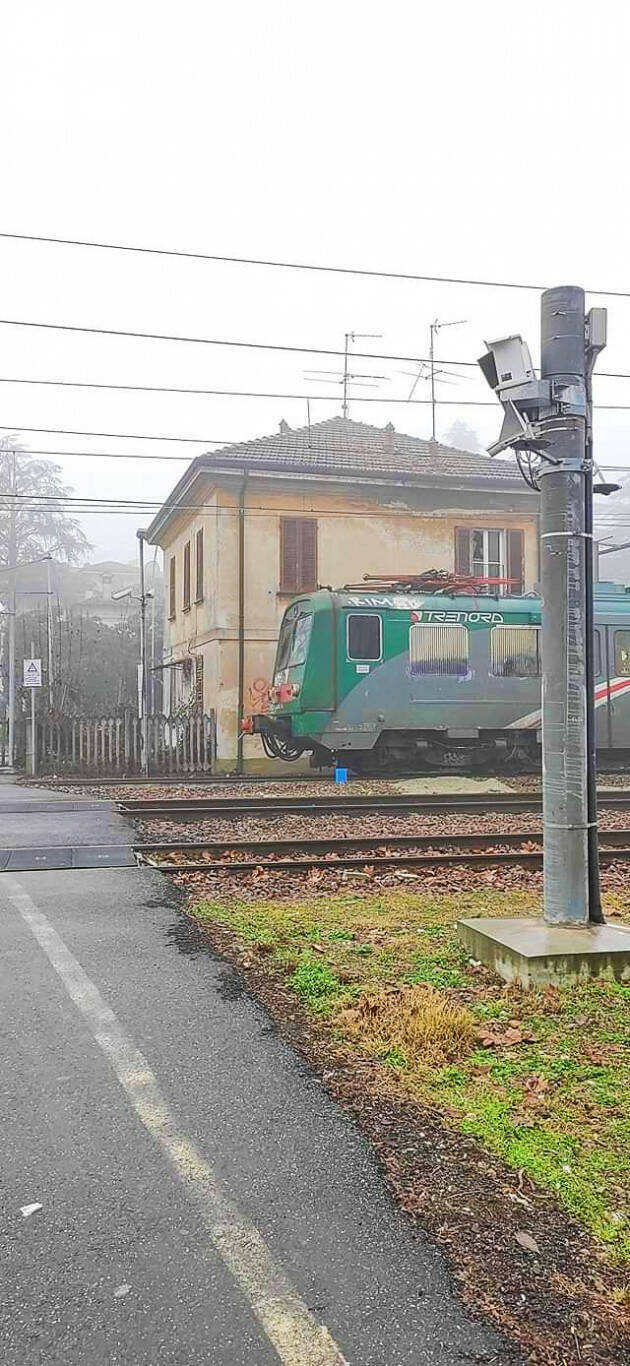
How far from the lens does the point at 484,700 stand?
19.2m

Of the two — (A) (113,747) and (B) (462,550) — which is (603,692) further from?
(A) (113,747)

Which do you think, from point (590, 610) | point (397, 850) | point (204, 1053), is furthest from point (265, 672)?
point (204, 1053)

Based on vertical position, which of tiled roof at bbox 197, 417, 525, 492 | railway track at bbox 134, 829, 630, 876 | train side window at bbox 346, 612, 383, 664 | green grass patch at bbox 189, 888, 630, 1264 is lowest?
green grass patch at bbox 189, 888, 630, 1264

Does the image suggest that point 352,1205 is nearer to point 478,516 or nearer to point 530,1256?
point 530,1256

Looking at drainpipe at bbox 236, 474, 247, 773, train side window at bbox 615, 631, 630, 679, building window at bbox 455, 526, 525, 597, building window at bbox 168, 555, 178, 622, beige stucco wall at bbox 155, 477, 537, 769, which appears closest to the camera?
train side window at bbox 615, 631, 630, 679

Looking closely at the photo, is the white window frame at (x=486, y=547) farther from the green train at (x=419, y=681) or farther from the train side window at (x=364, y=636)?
the train side window at (x=364, y=636)

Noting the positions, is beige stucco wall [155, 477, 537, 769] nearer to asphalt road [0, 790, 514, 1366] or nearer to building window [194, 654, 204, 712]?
building window [194, 654, 204, 712]

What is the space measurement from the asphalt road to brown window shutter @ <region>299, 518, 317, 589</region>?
66.0 ft

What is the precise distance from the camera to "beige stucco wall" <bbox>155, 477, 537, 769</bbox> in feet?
78.4

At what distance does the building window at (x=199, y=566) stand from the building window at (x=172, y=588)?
4035 millimetres

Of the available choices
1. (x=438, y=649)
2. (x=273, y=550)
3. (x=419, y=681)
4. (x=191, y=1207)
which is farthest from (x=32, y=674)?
(x=191, y=1207)

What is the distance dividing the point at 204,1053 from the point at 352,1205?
1.42 metres

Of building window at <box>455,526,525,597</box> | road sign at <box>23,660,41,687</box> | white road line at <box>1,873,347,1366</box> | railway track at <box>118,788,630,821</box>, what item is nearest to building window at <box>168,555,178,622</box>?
building window at <box>455,526,525,597</box>

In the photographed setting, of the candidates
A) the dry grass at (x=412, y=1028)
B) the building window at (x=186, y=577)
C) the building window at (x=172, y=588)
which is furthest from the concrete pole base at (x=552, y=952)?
the building window at (x=172, y=588)
